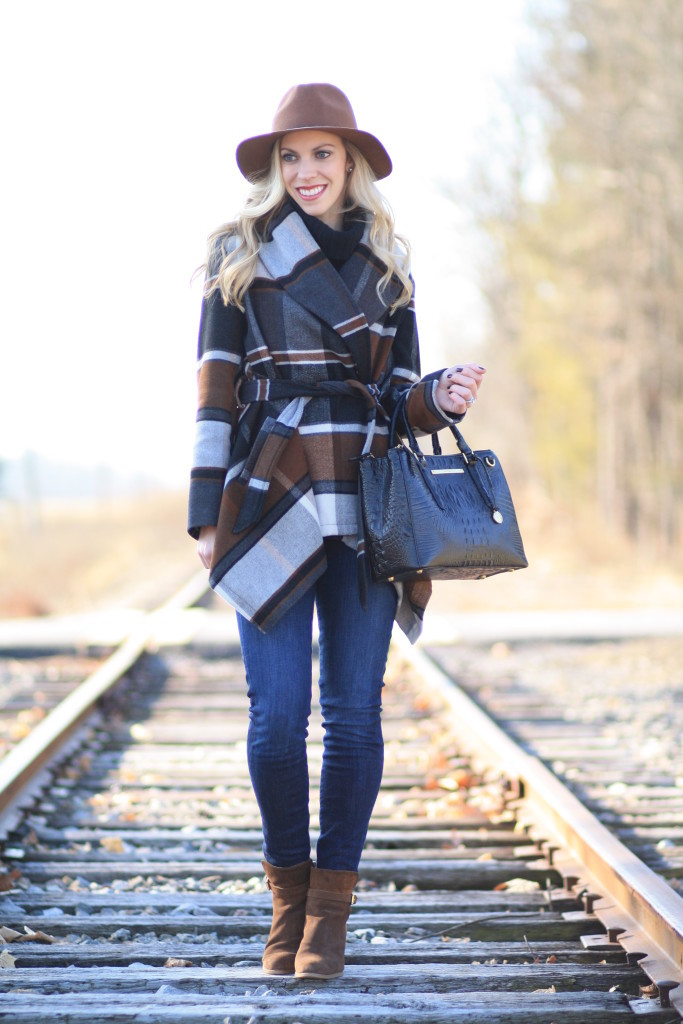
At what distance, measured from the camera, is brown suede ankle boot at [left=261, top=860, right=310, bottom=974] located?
240 centimetres

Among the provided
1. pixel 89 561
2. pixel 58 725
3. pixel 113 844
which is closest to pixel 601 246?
pixel 89 561

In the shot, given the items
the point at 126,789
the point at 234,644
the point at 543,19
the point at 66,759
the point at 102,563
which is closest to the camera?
the point at 126,789

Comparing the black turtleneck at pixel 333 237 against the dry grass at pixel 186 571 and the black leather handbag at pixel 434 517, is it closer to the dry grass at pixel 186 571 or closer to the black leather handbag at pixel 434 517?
the black leather handbag at pixel 434 517

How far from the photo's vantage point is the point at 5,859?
335cm

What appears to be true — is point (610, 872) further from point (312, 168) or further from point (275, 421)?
point (312, 168)

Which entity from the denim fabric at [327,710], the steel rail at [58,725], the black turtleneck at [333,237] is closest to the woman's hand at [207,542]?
the denim fabric at [327,710]

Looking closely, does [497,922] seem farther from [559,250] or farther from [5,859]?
[559,250]

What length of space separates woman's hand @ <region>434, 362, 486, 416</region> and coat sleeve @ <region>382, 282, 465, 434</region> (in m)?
0.01

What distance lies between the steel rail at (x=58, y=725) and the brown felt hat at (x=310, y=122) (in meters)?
2.28

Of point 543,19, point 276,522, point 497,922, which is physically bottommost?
point 497,922

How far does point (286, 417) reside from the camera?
2371 mm

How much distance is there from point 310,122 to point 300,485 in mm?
772

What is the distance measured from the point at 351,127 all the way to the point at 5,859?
2.27 m

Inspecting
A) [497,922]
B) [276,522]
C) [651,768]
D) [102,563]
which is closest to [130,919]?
[497,922]
